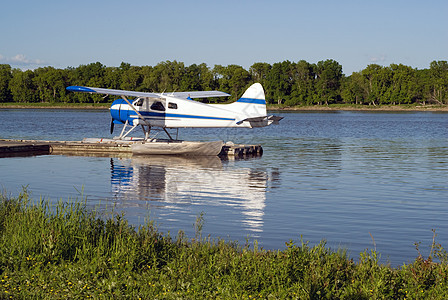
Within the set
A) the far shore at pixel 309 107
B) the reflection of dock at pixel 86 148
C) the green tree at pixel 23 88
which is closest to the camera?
the reflection of dock at pixel 86 148

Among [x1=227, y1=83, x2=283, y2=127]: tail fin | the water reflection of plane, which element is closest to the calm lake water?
the water reflection of plane

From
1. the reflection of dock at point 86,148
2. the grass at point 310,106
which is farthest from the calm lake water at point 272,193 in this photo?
the grass at point 310,106

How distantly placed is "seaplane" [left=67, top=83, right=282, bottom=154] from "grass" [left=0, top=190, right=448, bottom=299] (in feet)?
50.5

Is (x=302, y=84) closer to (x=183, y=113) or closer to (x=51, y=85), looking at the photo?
(x=51, y=85)

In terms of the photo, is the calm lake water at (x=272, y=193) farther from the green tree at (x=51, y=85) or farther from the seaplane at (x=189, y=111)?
the green tree at (x=51, y=85)

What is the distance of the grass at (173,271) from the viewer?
219 inches

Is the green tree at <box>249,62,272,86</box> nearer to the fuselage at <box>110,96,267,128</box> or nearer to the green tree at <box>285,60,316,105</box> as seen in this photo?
the green tree at <box>285,60,316,105</box>

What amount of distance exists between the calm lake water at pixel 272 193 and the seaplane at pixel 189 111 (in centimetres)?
155

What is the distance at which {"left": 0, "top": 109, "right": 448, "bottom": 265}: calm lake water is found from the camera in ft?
31.3

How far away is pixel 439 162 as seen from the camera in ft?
71.9

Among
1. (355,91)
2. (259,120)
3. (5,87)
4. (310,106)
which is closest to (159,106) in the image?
(259,120)

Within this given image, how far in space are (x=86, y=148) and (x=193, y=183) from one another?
9.99 m

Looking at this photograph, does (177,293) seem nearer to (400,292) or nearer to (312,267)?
(312,267)

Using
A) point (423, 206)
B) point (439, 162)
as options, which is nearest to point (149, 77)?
point (439, 162)
